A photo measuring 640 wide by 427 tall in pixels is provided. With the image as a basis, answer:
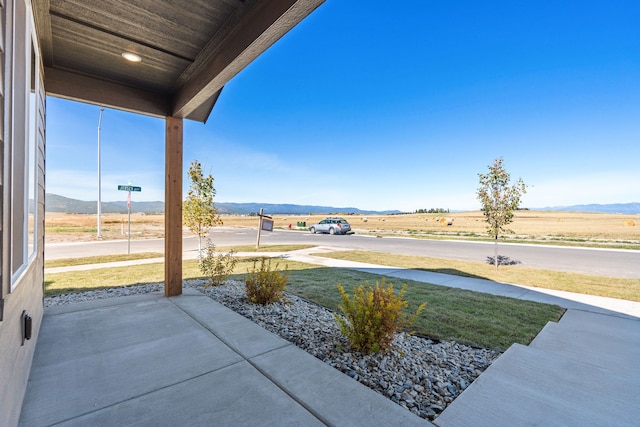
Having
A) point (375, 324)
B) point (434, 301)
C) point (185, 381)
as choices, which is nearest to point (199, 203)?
point (185, 381)

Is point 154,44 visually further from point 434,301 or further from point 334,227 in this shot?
point 334,227

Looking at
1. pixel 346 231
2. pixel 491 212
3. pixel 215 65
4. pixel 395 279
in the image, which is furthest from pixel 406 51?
pixel 215 65

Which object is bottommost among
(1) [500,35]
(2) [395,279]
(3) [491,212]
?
(2) [395,279]

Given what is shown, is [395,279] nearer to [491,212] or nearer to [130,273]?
[491,212]

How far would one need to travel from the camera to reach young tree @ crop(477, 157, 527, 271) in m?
7.67

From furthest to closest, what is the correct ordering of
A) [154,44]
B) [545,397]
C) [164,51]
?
[164,51], [154,44], [545,397]

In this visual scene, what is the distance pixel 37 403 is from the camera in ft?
6.22

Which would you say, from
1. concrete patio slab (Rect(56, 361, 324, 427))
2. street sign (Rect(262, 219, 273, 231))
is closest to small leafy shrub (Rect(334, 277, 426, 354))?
concrete patio slab (Rect(56, 361, 324, 427))

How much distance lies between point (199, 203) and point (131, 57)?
15.5ft

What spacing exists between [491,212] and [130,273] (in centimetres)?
965

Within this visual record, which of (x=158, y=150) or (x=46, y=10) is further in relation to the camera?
Answer: (x=158, y=150)

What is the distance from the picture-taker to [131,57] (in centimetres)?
327

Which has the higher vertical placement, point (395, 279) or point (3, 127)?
point (3, 127)

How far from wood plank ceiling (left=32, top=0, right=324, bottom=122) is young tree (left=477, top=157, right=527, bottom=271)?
7.58 m
